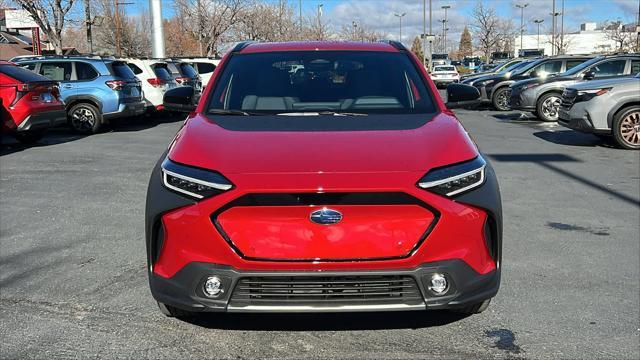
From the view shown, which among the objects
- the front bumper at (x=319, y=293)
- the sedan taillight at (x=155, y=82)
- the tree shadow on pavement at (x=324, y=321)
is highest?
the sedan taillight at (x=155, y=82)

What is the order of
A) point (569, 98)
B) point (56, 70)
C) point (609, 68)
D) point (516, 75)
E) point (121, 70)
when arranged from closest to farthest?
point (569, 98)
point (56, 70)
point (121, 70)
point (609, 68)
point (516, 75)

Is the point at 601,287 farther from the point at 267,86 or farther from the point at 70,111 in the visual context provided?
the point at 70,111

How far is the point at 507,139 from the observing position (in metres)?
13.2

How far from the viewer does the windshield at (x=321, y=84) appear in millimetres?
4199

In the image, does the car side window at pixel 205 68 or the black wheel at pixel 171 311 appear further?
the car side window at pixel 205 68

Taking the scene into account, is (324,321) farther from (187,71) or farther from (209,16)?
(209,16)

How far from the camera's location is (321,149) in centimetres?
323

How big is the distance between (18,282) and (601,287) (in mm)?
4235

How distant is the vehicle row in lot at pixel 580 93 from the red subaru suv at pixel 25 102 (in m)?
10.0

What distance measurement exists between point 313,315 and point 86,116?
1213 cm

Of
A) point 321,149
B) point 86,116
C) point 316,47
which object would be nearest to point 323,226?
point 321,149

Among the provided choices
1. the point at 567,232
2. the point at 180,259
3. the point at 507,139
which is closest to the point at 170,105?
the point at 180,259

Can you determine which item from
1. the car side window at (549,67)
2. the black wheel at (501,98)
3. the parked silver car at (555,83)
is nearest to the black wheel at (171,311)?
the parked silver car at (555,83)

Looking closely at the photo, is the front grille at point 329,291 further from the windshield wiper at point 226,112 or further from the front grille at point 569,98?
the front grille at point 569,98
